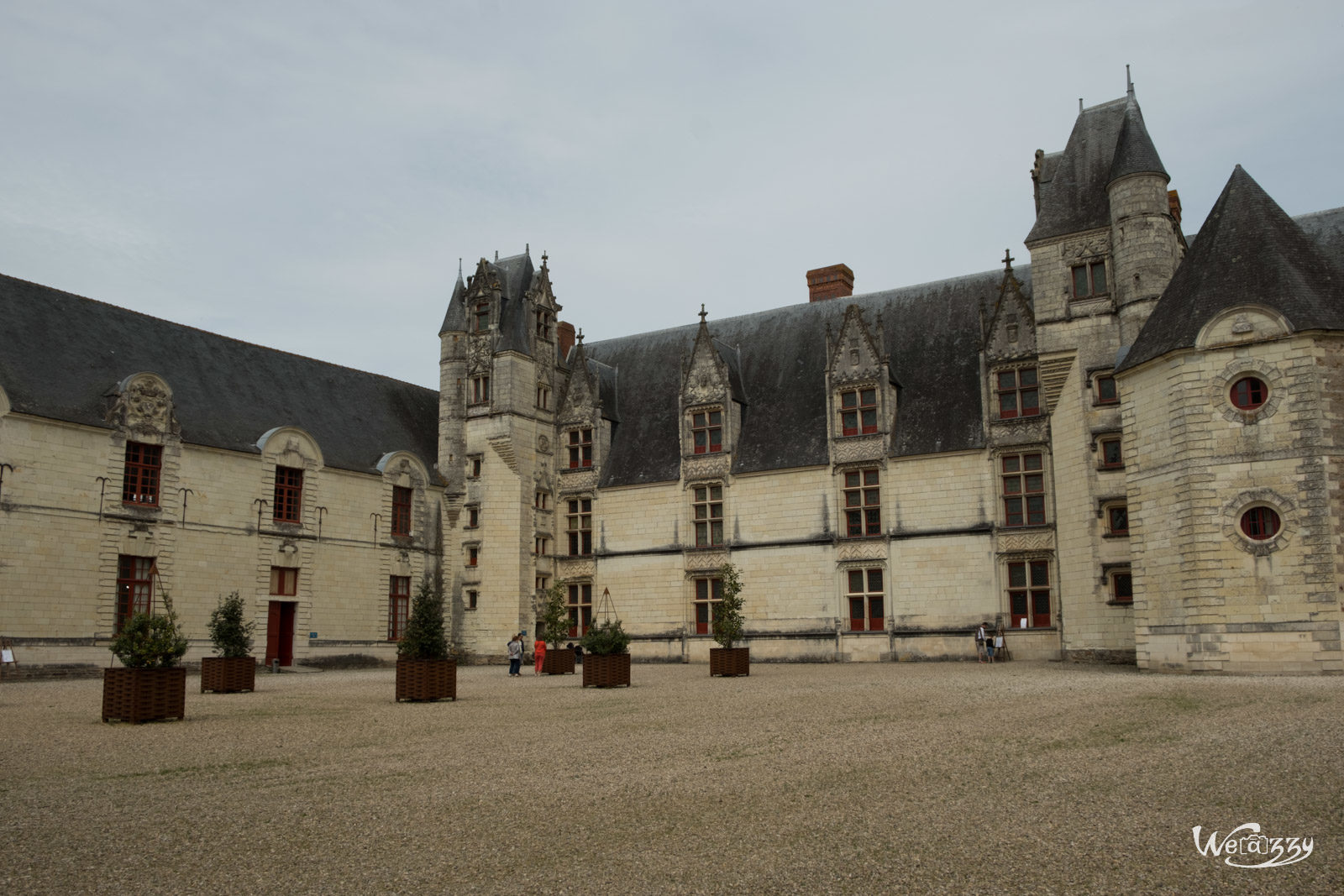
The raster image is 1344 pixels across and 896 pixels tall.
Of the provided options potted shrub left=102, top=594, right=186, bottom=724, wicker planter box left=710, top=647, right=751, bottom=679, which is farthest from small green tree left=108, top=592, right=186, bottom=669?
wicker planter box left=710, top=647, right=751, bottom=679

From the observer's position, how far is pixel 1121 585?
2197 centimetres

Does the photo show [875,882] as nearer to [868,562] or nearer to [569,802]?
[569,802]

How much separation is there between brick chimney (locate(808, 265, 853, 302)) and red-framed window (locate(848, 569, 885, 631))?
29.4 ft

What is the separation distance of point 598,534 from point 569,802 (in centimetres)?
2289

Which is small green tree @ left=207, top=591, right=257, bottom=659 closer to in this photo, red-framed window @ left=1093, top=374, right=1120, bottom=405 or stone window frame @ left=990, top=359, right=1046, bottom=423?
stone window frame @ left=990, top=359, right=1046, bottom=423

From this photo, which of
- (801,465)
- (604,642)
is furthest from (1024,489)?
(604,642)

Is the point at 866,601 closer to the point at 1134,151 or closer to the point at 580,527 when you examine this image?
the point at 580,527

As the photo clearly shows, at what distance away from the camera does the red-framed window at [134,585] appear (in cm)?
2272

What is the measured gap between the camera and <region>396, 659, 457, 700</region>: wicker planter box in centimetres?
1498

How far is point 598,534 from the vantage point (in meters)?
29.9

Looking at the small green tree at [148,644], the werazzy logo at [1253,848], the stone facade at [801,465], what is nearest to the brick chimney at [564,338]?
the stone facade at [801,465]

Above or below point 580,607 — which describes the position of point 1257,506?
above

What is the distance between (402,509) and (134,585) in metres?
7.73

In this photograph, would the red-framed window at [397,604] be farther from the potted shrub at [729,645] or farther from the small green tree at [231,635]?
the potted shrub at [729,645]
